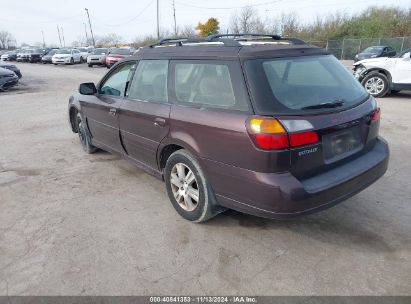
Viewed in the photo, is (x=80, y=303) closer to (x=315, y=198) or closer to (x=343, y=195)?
(x=315, y=198)

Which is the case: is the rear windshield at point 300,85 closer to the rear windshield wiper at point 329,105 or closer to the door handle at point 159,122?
the rear windshield wiper at point 329,105

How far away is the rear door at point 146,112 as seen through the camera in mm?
3420

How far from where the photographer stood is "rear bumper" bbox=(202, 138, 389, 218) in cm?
249

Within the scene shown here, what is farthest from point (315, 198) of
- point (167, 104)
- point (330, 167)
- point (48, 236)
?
point (48, 236)

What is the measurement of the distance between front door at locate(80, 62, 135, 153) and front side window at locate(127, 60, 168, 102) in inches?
9.7

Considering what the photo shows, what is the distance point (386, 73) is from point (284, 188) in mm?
9373

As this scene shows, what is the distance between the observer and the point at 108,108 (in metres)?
4.32

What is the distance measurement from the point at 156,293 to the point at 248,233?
1.08m

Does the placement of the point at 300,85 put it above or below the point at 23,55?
above

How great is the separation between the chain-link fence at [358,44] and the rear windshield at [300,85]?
104 feet

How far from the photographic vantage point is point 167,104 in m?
3.33

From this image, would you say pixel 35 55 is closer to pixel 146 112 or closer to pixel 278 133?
pixel 146 112

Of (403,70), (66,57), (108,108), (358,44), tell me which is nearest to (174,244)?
(108,108)

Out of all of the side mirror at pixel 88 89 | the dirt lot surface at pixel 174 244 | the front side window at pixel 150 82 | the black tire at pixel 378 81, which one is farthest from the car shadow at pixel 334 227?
the black tire at pixel 378 81
